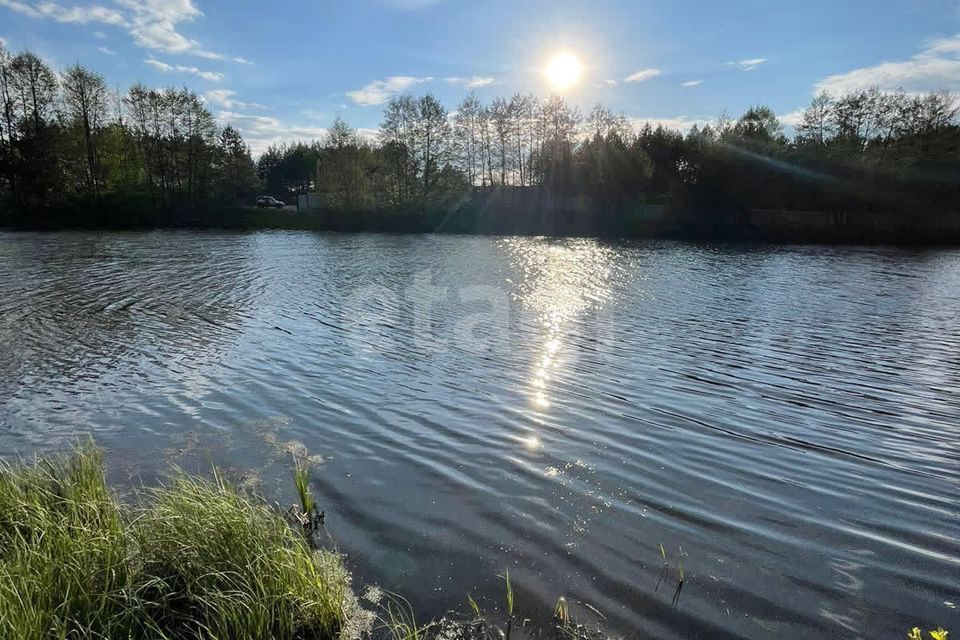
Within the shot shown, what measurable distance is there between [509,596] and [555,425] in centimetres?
452

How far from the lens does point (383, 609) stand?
459 cm

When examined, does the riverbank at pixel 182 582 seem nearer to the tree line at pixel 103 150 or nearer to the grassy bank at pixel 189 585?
the grassy bank at pixel 189 585

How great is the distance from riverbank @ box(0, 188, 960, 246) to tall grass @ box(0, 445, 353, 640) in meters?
65.0

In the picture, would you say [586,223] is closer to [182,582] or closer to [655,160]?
[655,160]

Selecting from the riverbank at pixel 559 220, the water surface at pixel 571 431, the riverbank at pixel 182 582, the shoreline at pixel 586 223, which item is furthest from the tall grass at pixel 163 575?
the riverbank at pixel 559 220

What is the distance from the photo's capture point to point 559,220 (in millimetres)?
73562

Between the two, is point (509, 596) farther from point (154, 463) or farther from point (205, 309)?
point (205, 309)

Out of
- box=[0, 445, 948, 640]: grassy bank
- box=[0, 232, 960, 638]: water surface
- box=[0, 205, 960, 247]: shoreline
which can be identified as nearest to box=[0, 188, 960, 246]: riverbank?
box=[0, 205, 960, 247]: shoreline

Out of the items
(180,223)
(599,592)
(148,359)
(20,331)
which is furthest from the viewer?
(180,223)

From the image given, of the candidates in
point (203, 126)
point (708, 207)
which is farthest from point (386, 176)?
point (708, 207)

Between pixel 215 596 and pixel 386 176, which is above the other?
pixel 386 176

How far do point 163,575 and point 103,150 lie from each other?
87.9 m

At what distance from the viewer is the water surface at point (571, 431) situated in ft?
16.5

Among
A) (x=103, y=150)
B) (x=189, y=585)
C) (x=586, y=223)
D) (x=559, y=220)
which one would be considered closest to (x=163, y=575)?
(x=189, y=585)
